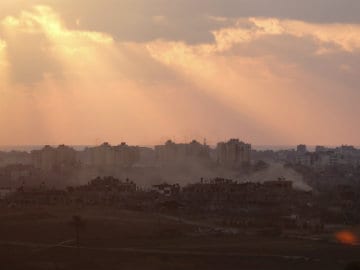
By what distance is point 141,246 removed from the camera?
38469mm

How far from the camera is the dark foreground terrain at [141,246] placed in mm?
31641

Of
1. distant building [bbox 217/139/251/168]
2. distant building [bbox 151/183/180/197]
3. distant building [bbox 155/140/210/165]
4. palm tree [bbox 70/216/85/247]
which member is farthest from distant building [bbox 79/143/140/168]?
palm tree [bbox 70/216/85/247]

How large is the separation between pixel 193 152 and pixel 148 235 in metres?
87.1

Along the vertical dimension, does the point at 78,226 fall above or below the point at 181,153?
below

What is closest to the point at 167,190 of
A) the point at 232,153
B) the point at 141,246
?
the point at 141,246

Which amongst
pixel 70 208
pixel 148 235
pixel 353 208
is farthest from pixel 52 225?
pixel 353 208

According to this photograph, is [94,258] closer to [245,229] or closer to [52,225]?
[52,225]

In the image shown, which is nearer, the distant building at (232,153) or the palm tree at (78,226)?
the palm tree at (78,226)

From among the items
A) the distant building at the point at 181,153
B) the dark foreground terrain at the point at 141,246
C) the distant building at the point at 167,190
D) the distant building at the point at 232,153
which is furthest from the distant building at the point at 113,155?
the dark foreground terrain at the point at 141,246

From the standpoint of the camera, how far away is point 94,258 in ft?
109

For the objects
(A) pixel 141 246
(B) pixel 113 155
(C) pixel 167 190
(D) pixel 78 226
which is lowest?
(A) pixel 141 246

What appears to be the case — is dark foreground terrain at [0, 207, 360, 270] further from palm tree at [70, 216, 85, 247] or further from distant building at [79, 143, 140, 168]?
distant building at [79, 143, 140, 168]

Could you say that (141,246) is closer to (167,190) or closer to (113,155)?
(167,190)

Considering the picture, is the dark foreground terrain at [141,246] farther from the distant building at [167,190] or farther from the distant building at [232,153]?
the distant building at [232,153]
